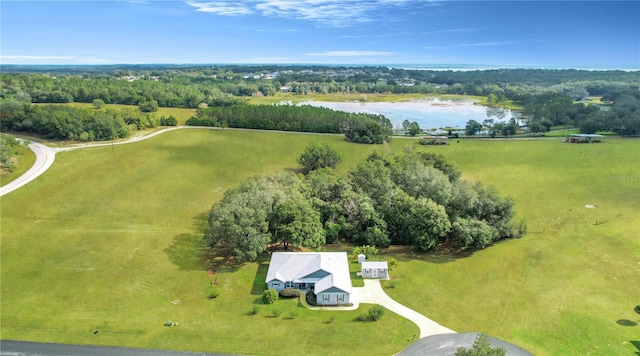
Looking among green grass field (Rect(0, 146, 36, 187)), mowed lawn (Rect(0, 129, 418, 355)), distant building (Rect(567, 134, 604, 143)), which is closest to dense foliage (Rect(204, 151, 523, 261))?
mowed lawn (Rect(0, 129, 418, 355))

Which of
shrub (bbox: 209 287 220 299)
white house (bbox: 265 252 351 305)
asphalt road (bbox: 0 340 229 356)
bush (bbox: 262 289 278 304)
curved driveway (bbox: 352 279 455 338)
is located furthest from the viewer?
shrub (bbox: 209 287 220 299)

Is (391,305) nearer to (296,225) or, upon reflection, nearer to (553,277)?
(296,225)

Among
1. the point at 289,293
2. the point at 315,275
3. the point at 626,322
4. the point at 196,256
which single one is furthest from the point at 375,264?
the point at 626,322

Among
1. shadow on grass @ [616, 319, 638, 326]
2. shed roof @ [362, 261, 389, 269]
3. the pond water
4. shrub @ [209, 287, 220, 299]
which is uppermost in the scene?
the pond water

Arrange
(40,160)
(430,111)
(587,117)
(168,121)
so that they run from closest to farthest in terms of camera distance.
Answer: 1. (40,160)
2. (168,121)
3. (587,117)
4. (430,111)

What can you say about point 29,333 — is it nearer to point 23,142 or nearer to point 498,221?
point 498,221

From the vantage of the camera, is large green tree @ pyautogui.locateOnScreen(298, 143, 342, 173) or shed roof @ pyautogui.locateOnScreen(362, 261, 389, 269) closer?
shed roof @ pyautogui.locateOnScreen(362, 261, 389, 269)

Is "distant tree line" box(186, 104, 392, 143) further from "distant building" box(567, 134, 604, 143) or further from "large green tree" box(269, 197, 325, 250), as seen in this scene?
"large green tree" box(269, 197, 325, 250)
